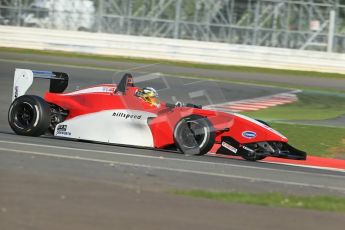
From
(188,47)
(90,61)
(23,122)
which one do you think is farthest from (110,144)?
(188,47)

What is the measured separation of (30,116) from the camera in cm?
1123

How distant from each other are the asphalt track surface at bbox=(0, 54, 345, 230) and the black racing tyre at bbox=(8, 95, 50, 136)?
20 centimetres

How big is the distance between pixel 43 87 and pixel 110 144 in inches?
269

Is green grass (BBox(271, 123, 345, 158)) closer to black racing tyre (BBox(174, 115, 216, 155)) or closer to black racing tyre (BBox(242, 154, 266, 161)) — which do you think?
black racing tyre (BBox(242, 154, 266, 161))

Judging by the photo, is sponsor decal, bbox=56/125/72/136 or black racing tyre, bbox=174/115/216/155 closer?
black racing tyre, bbox=174/115/216/155

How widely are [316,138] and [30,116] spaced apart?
539cm

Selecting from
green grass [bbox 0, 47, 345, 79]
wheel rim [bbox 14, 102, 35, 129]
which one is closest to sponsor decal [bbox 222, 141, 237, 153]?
wheel rim [bbox 14, 102, 35, 129]

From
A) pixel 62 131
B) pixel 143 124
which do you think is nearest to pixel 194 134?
pixel 143 124

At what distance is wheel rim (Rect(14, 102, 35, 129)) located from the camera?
11.2 metres

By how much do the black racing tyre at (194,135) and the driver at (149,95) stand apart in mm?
636

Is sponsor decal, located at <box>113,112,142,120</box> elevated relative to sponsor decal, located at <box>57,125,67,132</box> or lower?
elevated

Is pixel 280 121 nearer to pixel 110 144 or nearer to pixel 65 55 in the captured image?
pixel 110 144

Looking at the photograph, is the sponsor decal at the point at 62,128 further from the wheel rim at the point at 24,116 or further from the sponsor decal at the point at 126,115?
the sponsor decal at the point at 126,115

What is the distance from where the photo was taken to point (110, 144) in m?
11.3
